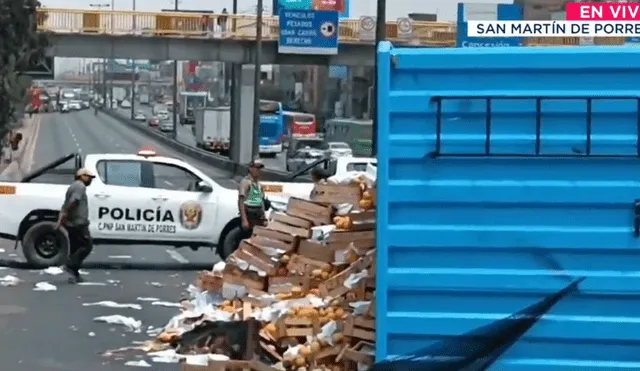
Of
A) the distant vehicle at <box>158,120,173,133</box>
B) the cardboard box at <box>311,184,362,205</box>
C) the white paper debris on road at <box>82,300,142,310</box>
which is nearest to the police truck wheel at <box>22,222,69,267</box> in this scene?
the white paper debris on road at <box>82,300,142,310</box>

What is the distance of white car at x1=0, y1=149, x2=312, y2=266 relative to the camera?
1931 cm

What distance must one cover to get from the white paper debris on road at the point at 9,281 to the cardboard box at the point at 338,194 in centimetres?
661

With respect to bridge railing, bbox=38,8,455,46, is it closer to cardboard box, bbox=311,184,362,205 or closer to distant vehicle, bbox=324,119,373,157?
distant vehicle, bbox=324,119,373,157

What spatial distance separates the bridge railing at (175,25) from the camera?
55312 millimetres

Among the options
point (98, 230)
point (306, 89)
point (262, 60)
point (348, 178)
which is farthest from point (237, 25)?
point (306, 89)

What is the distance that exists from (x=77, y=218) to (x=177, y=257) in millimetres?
4229

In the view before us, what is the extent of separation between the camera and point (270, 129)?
82.4 metres

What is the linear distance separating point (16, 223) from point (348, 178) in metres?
8.82

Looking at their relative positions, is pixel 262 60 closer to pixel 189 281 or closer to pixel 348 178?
pixel 189 281

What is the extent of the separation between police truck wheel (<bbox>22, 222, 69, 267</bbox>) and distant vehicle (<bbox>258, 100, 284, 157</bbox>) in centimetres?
6043

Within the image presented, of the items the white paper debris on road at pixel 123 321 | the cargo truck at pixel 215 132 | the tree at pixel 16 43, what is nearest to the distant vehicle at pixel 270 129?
the cargo truck at pixel 215 132

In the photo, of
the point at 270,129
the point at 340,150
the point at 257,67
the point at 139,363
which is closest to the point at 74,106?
the point at 270,129

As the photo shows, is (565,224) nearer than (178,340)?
Yes

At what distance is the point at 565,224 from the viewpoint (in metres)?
5.86
